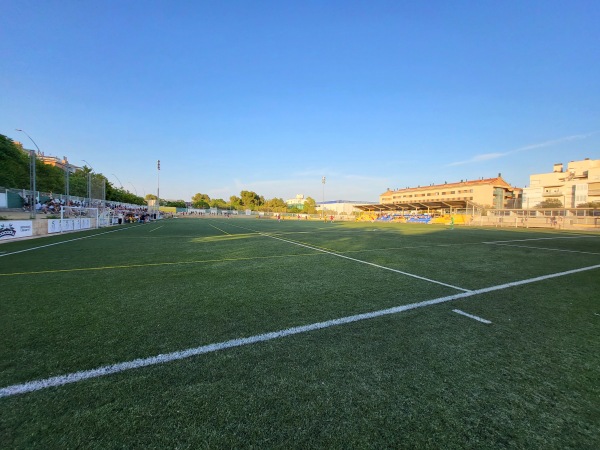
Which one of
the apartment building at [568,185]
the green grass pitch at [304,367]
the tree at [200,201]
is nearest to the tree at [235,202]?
A: the tree at [200,201]

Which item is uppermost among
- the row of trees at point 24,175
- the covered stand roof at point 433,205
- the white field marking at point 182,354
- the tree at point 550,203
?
the row of trees at point 24,175

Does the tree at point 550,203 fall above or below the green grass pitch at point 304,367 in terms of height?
above

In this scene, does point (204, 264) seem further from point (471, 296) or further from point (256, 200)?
point (256, 200)

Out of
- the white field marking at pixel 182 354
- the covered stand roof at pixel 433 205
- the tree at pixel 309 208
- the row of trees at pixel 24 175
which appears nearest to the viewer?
the white field marking at pixel 182 354

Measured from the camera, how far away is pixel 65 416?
184 centimetres

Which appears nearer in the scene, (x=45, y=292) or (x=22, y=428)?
(x=22, y=428)

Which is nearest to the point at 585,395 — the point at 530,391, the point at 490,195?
the point at 530,391

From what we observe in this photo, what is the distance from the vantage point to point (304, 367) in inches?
95.3

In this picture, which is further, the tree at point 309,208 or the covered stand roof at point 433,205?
the tree at point 309,208

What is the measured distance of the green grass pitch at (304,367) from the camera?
1.70 meters

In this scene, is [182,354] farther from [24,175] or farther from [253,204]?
[253,204]

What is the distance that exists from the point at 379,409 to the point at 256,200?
117 metres

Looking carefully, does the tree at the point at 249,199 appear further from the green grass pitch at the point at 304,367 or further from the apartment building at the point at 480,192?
the green grass pitch at the point at 304,367

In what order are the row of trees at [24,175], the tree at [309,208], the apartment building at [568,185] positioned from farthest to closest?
the tree at [309,208] < the apartment building at [568,185] < the row of trees at [24,175]
